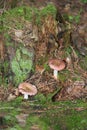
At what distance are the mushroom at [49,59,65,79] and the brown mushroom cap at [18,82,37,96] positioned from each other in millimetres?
484

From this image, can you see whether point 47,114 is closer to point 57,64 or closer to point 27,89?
point 27,89

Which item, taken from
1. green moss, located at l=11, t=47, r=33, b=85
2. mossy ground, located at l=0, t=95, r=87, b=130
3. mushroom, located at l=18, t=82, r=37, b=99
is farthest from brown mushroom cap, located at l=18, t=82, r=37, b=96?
green moss, located at l=11, t=47, r=33, b=85

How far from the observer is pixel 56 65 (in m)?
5.88

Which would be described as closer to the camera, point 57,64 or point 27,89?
point 27,89

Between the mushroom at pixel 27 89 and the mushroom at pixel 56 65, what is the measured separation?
48cm

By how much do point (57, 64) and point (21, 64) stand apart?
637 millimetres

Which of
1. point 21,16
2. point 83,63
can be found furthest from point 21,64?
point 83,63

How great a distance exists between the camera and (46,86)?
5906 millimetres

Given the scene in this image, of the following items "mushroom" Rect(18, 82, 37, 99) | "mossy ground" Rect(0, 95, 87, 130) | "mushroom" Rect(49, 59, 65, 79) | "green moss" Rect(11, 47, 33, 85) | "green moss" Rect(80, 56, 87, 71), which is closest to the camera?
"mossy ground" Rect(0, 95, 87, 130)

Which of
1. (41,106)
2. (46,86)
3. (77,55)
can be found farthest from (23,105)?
(77,55)

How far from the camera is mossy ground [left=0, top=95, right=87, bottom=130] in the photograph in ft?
16.3

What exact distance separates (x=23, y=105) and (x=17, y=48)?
1.10m

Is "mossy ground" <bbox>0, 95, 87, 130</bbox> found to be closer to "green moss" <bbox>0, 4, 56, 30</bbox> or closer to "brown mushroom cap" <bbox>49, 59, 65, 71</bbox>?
"brown mushroom cap" <bbox>49, 59, 65, 71</bbox>

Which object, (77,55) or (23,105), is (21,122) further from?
(77,55)
